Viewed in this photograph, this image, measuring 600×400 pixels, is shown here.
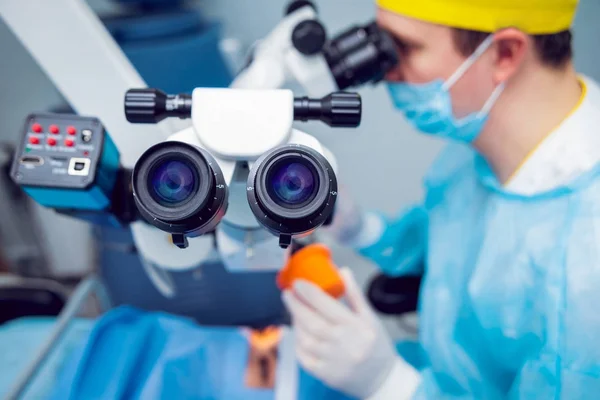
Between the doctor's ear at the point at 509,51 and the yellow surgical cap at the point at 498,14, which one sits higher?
the yellow surgical cap at the point at 498,14

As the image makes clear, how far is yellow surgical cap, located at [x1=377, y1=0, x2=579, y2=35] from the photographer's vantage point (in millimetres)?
713

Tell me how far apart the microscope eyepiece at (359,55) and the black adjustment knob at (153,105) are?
0.34 meters

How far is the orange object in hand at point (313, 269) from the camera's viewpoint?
75cm

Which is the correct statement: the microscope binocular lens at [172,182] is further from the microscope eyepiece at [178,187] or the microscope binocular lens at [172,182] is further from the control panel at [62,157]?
the control panel at [62,157]

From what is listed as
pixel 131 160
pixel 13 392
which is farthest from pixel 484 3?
pixel 13 392

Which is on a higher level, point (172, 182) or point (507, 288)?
point (172, 182)

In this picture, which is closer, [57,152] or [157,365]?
[57,152]

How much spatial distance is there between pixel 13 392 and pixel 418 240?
3.15ft

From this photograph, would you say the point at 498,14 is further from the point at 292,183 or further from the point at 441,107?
the point at 292,183

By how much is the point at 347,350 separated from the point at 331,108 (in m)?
0.49

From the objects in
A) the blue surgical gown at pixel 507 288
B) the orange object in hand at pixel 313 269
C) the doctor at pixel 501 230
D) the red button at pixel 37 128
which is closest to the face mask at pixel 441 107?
the doctor at pixel 501 230

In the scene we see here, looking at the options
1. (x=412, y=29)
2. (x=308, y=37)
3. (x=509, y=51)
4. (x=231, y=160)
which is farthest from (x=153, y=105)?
(x=509, y=51)

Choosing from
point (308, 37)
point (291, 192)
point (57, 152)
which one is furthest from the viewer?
point (308, 37)

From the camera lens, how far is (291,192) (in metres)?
0.43
